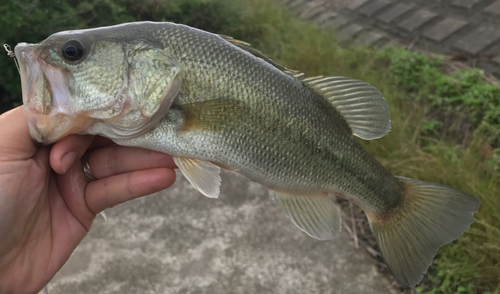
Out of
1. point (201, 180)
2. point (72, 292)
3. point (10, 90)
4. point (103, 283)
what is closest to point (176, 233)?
point (103, 283)

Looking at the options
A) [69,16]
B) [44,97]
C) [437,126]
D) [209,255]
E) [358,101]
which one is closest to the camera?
[44,97]

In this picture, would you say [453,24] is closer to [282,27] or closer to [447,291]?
[282,27]

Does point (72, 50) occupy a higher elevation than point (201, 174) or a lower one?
higher

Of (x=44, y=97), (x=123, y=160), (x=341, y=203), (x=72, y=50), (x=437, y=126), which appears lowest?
(x=341, y=203)

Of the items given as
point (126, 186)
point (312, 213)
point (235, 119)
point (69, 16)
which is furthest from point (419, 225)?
point (69, 16)

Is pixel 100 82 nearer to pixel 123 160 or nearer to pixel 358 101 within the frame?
pixel 123 160

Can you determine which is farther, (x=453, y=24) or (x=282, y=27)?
(x=282, y=27)
